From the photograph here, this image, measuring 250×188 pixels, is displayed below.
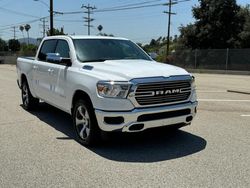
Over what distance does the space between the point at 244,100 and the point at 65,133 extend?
709 cm

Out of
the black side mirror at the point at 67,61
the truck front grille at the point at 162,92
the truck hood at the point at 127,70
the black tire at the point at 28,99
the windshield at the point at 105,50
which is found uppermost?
the windshield at the point at 105,50

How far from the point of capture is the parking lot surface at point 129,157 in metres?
5.01

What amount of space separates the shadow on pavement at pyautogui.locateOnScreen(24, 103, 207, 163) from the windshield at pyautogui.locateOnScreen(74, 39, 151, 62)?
5.08 feet

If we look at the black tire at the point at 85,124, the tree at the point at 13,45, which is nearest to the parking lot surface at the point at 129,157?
the black tire at the point at 85,124

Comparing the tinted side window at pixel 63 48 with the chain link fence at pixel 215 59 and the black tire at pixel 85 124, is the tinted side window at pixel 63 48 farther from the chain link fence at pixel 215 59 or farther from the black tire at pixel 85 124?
the chain link fence at pixel 215 59

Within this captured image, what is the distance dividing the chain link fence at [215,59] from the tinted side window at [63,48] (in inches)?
1108

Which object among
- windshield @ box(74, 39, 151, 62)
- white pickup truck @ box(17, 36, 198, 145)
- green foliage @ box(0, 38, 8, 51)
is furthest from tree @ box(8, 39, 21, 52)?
white pickup truck @ box(17, 36, 198, 145)

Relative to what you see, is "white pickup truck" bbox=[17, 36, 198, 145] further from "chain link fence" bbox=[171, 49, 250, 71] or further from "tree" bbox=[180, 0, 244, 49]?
"tree" bbox=[180, 0, 244, 49]

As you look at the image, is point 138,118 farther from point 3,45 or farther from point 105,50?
point 3,45

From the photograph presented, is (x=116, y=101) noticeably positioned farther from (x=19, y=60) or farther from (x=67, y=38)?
(x=19, y=60)

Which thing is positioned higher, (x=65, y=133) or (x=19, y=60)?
(x=19, y=60)

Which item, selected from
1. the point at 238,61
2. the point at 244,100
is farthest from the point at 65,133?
the point at 238,61

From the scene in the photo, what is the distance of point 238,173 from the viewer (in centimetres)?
521

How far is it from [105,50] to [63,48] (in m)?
0.95
